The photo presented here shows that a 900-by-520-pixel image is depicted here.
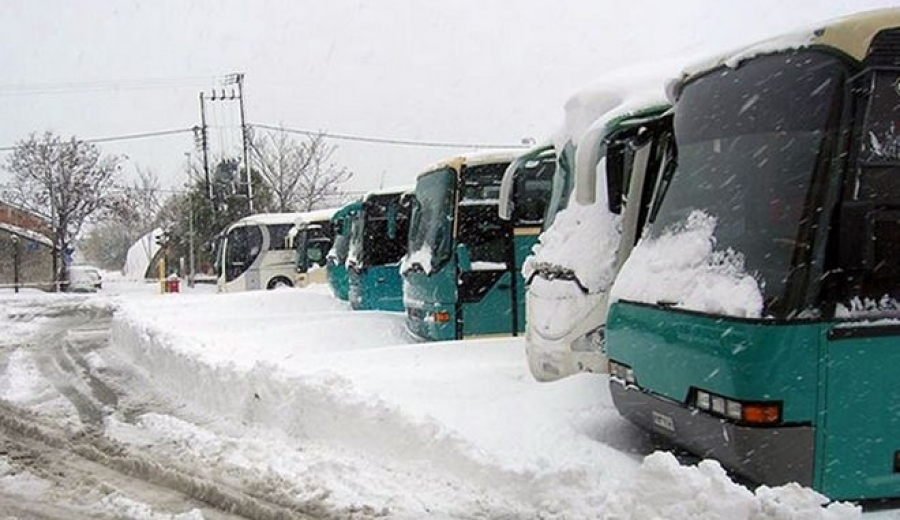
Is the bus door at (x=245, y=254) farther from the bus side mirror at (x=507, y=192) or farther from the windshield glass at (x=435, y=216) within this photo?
the bus side mirror at (x=507, y=192)

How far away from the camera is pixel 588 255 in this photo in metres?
6.80

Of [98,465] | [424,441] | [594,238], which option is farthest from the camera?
[594,238]

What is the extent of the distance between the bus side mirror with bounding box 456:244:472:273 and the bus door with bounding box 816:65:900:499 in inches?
269

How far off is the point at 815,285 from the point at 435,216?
25.0 ft

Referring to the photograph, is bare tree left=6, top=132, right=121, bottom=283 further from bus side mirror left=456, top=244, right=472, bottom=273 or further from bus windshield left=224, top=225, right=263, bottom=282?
bus side mirror left=456, top=244, right=472, bottom=273

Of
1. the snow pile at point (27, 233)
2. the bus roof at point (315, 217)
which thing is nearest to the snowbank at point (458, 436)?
the bus roof at point (315, 217)

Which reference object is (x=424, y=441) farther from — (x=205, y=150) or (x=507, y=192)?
(x=205, y=150)

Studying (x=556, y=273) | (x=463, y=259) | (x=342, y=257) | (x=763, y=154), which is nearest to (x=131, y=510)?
(x=556, y=273)

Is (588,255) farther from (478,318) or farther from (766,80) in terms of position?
(478,318)

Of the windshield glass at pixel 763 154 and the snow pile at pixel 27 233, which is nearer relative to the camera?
the windshield glass at pixel 763 154

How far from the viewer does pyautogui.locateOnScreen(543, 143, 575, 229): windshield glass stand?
7.70 meters

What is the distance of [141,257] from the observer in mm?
61844

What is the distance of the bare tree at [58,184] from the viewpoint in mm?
42156

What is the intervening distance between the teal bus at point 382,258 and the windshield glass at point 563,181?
7.31 metres
